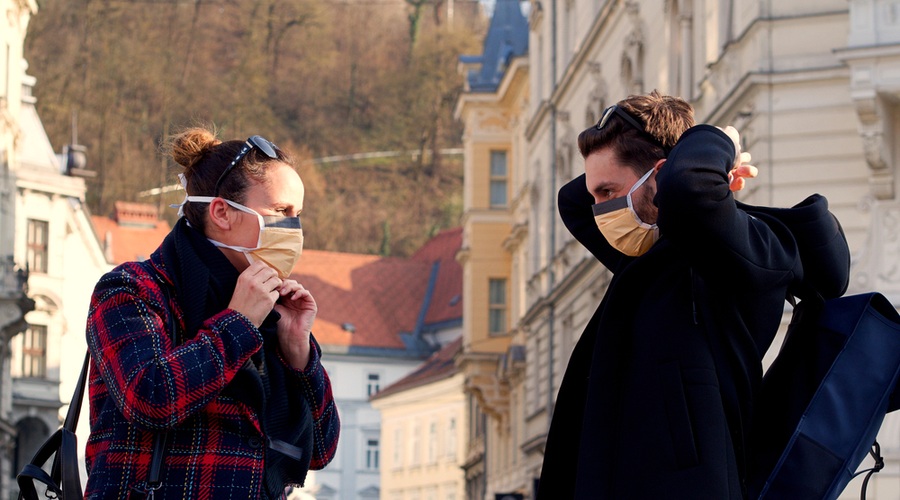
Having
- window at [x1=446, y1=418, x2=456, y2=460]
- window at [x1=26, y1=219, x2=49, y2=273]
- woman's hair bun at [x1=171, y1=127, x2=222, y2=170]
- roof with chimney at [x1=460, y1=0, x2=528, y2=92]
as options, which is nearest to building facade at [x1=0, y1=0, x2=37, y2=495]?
window at [x1=26, y1=219, x2=49, y2=273]

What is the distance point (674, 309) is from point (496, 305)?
143ft

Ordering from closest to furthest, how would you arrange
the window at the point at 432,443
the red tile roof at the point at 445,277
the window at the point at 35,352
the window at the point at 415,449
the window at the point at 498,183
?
the window at the point at 498,183, the window at the point at 35,352, the window at the point at 432,443, the window at the point at 415,449, the red tile roof at the point at 445,277

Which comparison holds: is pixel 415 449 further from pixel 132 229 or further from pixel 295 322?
pixel 295 322

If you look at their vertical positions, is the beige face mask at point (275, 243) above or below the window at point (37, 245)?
below

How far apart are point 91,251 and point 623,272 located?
2033 inches

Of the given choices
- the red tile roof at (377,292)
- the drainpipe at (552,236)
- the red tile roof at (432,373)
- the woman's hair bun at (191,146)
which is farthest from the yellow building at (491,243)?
the woman's hair bun at (191,146)

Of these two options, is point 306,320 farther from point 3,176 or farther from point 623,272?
point 3,176

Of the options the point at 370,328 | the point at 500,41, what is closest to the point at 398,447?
the point at 370,328

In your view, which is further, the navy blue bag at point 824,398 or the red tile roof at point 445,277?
the red tile roof at point 445,277

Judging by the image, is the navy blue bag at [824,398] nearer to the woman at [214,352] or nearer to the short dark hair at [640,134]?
the short dark hair at [640,134]

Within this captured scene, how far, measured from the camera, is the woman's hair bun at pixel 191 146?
489cm

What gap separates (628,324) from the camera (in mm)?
4285

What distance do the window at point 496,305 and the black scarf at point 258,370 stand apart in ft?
141

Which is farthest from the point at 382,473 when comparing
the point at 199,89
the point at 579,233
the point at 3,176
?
the point at 579,233
